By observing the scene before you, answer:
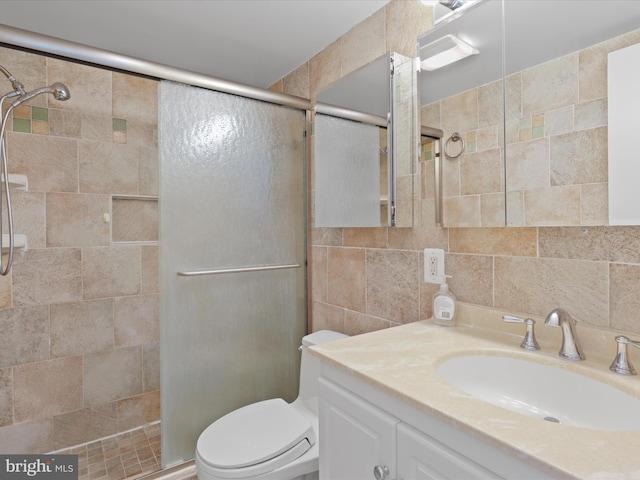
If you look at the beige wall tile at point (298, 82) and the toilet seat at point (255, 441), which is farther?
the beige wall tile at point (298, 82)

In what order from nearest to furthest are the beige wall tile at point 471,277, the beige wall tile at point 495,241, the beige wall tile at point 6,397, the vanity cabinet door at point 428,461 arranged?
the vanity cabinet door at point 428,461 < the beige wall tile at point 495,241 < the beige wall tile at point 471,277 < the beige wall tile at point 6,397

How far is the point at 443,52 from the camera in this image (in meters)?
1.33

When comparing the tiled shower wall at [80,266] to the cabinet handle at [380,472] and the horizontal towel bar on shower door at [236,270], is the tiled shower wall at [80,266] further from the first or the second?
the cabinet handle at [380,472]

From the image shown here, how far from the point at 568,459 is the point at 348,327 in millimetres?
1317

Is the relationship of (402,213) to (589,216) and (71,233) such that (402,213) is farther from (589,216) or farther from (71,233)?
(71,233)

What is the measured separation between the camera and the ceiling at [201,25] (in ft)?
5.27

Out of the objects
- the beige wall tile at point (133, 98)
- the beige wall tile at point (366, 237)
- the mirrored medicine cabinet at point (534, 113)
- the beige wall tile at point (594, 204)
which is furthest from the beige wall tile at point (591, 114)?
the beige wall tile at point (133, 98)

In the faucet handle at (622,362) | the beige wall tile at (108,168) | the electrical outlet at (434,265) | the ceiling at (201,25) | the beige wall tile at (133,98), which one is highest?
the ceiling at (201,25)

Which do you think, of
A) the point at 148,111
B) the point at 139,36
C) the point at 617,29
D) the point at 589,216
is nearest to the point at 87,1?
the point at 139,36

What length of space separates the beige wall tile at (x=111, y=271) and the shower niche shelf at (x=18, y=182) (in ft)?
1.42

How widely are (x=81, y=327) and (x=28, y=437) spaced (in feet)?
1.94

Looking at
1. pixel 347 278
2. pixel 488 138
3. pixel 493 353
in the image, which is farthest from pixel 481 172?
pixel 347 278

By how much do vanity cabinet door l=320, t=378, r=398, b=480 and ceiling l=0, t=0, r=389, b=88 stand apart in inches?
62.1

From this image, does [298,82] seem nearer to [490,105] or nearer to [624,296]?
[490,105]
